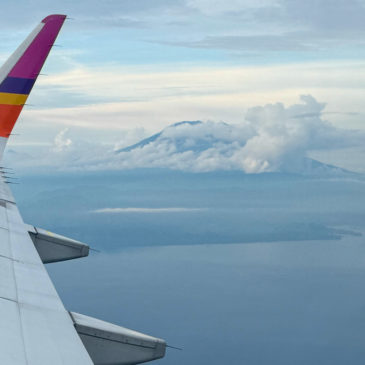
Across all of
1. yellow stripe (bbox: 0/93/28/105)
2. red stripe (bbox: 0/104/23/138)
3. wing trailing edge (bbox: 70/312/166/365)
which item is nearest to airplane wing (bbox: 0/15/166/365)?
wing trailing edge (bbox: 70/312/166/365)

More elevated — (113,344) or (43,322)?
(43,322)

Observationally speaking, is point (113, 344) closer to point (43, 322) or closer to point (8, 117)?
point (43, 322)

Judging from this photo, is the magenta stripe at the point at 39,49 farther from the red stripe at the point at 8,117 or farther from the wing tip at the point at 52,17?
the red stripe at the point at 8,117

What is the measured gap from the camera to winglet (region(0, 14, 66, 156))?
53.6 ft

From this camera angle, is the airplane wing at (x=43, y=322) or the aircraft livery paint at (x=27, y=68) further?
the aircraft livery paint at (x=27, y=68)

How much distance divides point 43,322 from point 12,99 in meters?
11.0

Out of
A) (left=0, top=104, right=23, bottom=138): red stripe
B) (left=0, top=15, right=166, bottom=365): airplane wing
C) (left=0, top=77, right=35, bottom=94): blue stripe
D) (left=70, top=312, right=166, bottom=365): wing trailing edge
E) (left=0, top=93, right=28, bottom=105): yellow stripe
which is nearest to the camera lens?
(left=0, top=15, right=166, bottom=365): airplane wing

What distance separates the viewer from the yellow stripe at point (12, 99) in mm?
16641

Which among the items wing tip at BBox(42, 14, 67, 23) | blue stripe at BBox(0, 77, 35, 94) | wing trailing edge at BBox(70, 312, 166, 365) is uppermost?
wing tip at BBox(42, 14, 67, 23)

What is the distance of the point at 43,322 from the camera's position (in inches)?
301

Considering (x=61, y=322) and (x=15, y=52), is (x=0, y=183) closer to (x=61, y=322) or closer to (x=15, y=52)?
(x=15, y=52)

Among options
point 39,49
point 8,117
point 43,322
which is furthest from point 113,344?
point 39,49

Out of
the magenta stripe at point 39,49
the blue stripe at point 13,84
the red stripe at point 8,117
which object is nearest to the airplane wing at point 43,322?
the red stripe at point 8,117

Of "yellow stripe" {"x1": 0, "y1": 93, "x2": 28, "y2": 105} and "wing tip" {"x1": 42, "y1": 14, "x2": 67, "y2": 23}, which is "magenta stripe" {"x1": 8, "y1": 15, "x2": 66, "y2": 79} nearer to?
"wing tip" {"x1": 42, "y1": 14, "x2": 67, "y2": 23}
